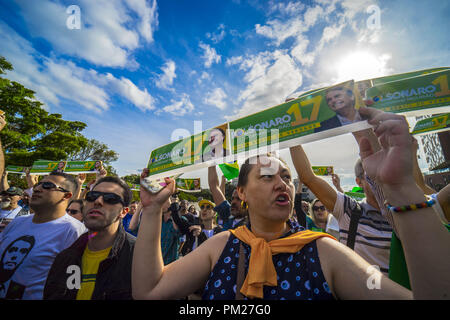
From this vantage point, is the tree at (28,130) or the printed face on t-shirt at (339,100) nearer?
the printed face on t-shirt at (339,100)

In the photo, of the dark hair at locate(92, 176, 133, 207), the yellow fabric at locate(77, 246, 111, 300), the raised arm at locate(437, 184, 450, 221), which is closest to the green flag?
the dark hair at locate(92, 176, 133, 207)

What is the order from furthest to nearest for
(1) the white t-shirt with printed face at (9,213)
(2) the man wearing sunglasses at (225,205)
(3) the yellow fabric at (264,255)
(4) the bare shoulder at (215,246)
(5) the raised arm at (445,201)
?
(1) the white t-shirt with printed face at (9,213)
(2) the man wearing sunglasses at (225,205)
(5) the raised arm at (445,201)
(4) the bare shoulder at (215,246)
(3) the yellow fabric at (264,255)

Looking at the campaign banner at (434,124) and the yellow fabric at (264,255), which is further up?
the campaign banner at (434,124)

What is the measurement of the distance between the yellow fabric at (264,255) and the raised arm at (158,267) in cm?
29

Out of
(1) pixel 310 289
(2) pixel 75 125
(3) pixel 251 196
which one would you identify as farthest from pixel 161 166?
(2) pixel 75 125

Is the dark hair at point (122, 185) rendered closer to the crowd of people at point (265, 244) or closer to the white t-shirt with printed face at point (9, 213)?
the crowd of people at point (265, 244)

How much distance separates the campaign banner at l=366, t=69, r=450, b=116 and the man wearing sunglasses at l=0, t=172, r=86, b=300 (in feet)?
13.5

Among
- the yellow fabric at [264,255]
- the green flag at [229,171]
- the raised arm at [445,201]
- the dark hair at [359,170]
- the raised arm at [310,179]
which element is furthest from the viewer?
the green flag at [229,171]

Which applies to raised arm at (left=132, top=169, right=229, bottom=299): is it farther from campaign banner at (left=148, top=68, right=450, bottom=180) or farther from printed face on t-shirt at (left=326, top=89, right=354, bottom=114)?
printed face on t-shirt at (left=326, top=89, right=354, bottom=114)

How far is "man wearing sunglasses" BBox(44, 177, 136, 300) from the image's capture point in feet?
6.41

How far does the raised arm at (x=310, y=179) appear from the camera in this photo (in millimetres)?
2545

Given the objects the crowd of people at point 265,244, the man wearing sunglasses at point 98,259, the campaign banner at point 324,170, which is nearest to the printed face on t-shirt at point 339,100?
the crowd of people at point 265,244

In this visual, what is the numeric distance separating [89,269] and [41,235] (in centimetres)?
104
